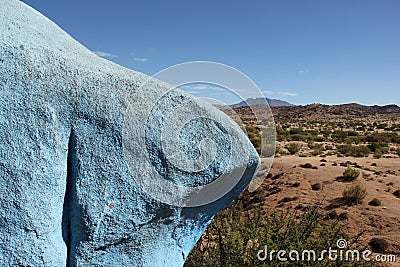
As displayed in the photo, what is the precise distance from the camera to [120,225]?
249cm

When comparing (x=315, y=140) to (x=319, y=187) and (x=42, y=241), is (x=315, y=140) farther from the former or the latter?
(x=42, y=241)

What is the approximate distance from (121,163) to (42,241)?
71 cm

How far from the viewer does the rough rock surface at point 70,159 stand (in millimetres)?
2277

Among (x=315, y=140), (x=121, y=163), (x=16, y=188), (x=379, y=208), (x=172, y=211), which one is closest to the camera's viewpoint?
(x=16, y=188)

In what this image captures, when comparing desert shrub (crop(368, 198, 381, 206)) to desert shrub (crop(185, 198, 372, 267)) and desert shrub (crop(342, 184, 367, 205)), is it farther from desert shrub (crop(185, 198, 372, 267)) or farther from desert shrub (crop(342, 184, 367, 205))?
desert shrub (crop(185, 198, 372, 267))

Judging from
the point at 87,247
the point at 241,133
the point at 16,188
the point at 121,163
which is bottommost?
the point at 87,247

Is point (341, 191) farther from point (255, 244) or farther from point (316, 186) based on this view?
point (255, 244)

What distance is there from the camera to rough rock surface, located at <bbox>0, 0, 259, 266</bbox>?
228 centimetres

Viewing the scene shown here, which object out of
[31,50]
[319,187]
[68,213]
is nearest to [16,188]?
[68,213]

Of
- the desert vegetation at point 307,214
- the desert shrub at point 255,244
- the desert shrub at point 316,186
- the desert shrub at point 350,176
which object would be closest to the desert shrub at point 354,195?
the desert vegetation at point 307,214

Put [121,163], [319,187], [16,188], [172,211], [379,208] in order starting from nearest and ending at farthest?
[16,188], [121,163], [172,211], [379,208], [319,187]

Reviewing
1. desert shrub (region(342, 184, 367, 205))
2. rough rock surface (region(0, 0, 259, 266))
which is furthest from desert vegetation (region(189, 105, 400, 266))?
rough rock surface (region(0, 0, 259, 266))

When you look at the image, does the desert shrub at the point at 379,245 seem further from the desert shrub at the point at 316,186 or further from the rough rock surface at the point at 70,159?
the rough rock surface at the point at 70,159

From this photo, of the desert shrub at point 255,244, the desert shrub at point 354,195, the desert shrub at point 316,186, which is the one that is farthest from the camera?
the desert shrub at point 316,186
